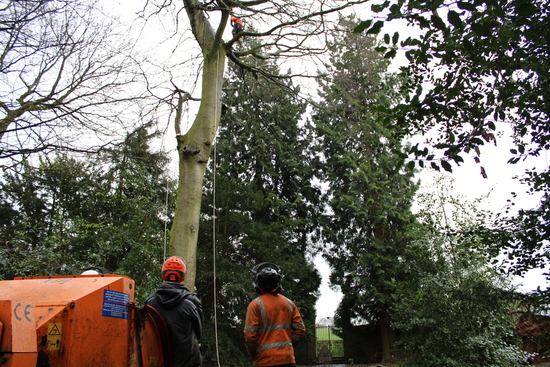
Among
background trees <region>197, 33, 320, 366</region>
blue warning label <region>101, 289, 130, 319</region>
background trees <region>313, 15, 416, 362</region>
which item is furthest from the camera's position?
background trees <region>313, 15, 416, 362</region>

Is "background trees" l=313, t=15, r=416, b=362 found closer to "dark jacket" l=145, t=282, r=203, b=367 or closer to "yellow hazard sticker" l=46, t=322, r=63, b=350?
"dark jacket" l=145, t=282, r=203, b=367

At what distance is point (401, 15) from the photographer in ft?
8.91

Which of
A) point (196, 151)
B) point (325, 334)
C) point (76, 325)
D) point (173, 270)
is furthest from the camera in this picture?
point (325, 334)

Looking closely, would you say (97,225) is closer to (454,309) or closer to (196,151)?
Answer: (196,151)

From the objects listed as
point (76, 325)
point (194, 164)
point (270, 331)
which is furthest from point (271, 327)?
point (194, 164)

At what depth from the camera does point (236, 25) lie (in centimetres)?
726

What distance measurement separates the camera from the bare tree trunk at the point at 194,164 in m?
5.53

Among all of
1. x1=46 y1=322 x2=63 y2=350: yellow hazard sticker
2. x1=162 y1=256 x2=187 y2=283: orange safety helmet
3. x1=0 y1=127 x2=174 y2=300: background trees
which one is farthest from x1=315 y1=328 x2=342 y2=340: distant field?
x1=46 y1=322 x2=63 y2=350: yellow hazard sticker

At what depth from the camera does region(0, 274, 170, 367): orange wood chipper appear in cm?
210

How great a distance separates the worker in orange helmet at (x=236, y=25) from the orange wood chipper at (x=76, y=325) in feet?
17.4

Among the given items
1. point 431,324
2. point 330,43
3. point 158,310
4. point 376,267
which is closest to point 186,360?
point 158,310

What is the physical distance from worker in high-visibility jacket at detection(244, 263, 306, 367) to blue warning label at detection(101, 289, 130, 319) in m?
0.97

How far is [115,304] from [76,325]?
369 millimetres

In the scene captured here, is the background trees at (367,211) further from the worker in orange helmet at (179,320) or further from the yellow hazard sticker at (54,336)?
the yellow hazard sticker at (54,336)
